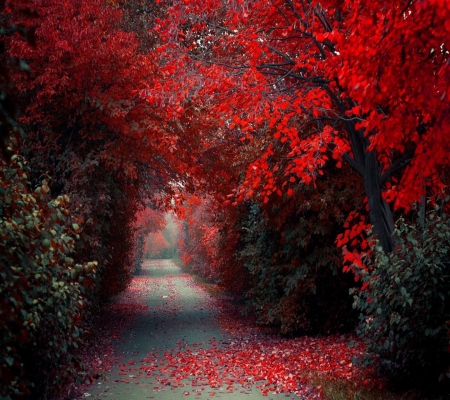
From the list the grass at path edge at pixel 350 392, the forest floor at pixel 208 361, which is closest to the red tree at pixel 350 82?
the grass at path edge at pixel 350 392

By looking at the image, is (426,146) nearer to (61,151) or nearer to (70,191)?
(70,191)

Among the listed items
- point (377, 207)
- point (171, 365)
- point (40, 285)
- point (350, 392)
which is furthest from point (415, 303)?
Answer: point (171, 365)

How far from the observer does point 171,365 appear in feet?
35.3

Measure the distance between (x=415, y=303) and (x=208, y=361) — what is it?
559cm

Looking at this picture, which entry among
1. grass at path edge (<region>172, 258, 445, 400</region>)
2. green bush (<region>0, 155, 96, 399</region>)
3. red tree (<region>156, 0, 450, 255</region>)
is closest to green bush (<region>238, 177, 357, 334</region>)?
red tree (<region>156, 0, 450, 255</region>)

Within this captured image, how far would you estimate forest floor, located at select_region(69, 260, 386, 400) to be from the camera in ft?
27.6

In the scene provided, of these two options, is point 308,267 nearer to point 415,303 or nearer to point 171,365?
point 171,365

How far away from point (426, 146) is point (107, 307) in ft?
58.0

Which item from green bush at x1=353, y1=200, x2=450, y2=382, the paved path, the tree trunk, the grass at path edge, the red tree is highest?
the red tree

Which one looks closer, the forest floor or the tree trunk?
the forest floor

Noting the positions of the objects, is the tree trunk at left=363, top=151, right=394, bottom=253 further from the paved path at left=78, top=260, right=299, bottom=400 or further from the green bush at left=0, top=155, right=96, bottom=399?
the green bush at left=0, top=155, right=96, bottom=399

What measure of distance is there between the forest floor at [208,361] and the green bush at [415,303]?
35.3 inches

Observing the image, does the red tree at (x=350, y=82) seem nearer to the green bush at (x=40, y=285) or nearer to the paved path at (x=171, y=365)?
the paved path at (x=171, y=365)

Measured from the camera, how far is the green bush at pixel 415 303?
641 centimetres
